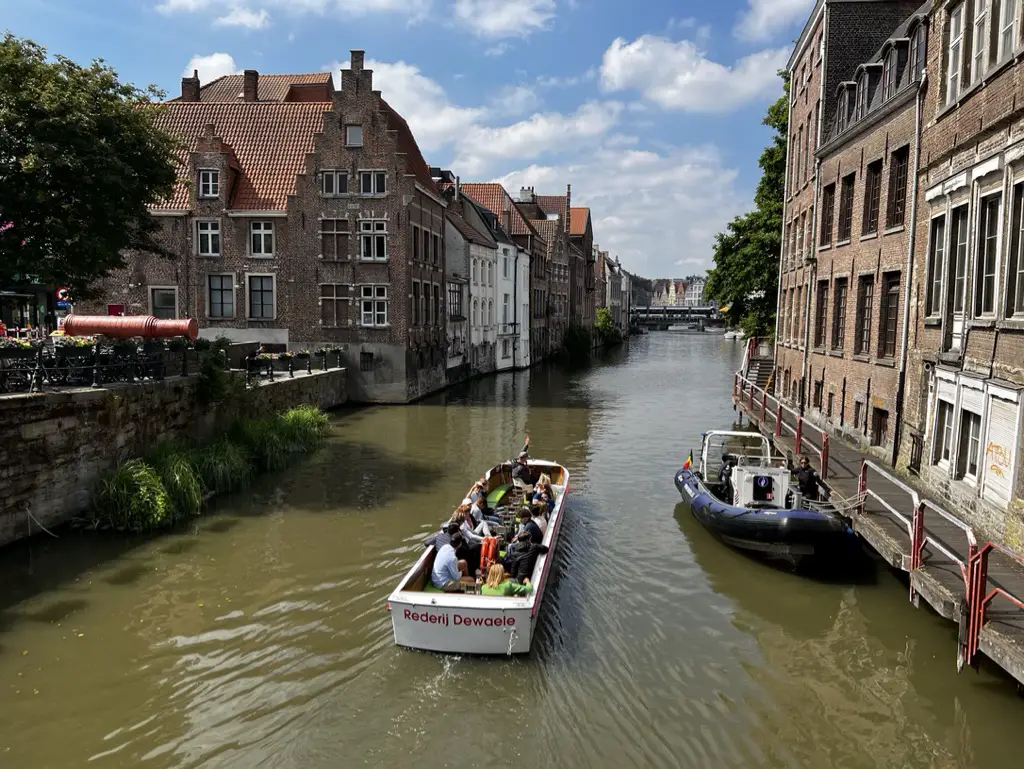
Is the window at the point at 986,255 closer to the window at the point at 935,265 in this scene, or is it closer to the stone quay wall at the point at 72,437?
the window at the point at 935,265

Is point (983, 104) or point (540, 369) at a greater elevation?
point (983, 104)

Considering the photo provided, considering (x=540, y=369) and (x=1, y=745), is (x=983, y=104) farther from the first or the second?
(x=540, y=369)

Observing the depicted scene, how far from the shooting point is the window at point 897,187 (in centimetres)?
1686

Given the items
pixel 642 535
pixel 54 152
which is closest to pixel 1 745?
pixel 642 535

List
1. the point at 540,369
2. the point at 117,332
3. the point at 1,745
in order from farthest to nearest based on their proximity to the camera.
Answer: the point at 540,369, the point at 117,332, the point at 1,745

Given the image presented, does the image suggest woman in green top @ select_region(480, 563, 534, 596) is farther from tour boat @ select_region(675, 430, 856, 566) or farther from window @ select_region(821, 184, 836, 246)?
window @ select_region(821, 184, 836, 246)

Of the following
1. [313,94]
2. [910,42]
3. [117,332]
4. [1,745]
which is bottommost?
[1,745]

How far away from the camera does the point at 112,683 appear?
8977 millimetres

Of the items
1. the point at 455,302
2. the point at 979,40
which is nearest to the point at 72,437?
the point at 979,40

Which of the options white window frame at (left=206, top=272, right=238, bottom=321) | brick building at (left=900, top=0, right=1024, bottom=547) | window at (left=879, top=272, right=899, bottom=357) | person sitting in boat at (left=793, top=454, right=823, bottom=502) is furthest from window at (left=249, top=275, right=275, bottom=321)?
brick building at (left=900, top=0, right=1024, bottom=547)

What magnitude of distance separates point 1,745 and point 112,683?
4.53ft

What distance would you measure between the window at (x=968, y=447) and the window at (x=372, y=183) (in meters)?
24.5

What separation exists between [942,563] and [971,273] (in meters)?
5.25

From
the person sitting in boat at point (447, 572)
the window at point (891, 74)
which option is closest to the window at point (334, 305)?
the window at point (891, 74)
